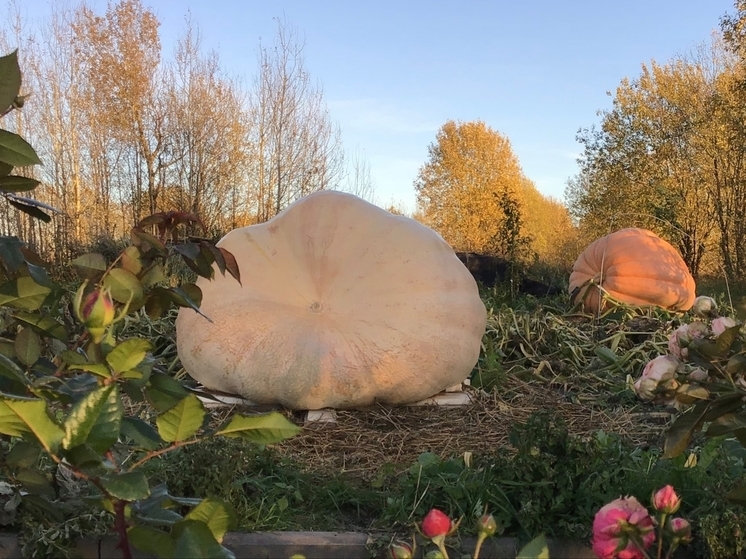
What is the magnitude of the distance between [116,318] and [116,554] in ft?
3.16

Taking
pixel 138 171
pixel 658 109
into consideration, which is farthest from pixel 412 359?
pixel 658 109

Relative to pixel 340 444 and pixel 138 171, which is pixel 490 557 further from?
pixel 138 171

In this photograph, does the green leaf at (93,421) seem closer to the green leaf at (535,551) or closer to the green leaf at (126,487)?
the green leaf at (126,487)

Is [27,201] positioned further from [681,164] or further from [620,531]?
[681,164]

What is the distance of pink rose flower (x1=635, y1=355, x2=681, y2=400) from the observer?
0.80 metres

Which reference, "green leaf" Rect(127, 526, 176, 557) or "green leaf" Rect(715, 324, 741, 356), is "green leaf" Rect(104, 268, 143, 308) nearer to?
"green leaf" Rect(127, 526, 176, 557)

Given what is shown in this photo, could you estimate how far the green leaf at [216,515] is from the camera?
56 cm

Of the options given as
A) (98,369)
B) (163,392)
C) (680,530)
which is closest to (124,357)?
(98,369)

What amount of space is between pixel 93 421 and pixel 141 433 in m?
0.20

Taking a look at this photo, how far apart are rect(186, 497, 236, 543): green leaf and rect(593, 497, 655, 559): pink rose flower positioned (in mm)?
359

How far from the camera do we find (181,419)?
54 cm

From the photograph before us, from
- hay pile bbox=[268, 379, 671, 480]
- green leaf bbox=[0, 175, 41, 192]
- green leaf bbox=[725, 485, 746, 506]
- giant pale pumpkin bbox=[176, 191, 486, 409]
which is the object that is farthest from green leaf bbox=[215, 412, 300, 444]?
giant pale pumpkin bbox=[176, 191, 486, 409]

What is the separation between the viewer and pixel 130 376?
57 centimetres

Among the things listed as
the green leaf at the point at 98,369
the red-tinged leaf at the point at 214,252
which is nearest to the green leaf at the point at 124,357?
the green leaf at the point at 98,369
